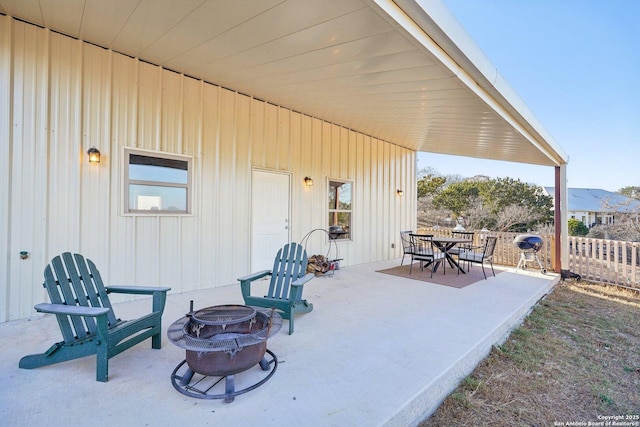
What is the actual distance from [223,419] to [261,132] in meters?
4.40

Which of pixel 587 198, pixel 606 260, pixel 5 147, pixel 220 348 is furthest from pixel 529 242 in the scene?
pixel 587 198

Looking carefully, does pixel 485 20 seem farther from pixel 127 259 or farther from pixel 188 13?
pixel 127 259

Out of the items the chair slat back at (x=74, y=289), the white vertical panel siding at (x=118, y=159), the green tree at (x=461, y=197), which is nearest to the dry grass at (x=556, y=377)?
the chair slat back at (x=74, y=289)

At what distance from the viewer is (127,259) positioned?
380 cm

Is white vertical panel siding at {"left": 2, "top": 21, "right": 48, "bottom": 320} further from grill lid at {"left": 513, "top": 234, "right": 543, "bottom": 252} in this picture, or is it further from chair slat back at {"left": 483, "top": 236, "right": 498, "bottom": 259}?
grill lid at {"left": 513, "top": 234, "right": 543, "bottom": 252}

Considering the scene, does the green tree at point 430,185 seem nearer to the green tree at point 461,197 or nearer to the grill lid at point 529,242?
the green tree at point 461,197

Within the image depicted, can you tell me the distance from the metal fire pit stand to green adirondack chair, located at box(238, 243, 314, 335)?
0.77 metres

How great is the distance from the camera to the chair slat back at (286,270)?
3.28m

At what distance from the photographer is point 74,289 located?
2.26 metres

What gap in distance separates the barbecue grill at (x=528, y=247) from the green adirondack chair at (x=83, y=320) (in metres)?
6.97

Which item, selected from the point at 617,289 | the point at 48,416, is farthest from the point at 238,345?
the point at 617,289

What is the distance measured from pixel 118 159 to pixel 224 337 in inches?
117

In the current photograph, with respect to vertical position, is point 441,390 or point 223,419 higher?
point 223,419

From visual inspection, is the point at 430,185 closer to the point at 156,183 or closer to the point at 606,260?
the point at 606,260
